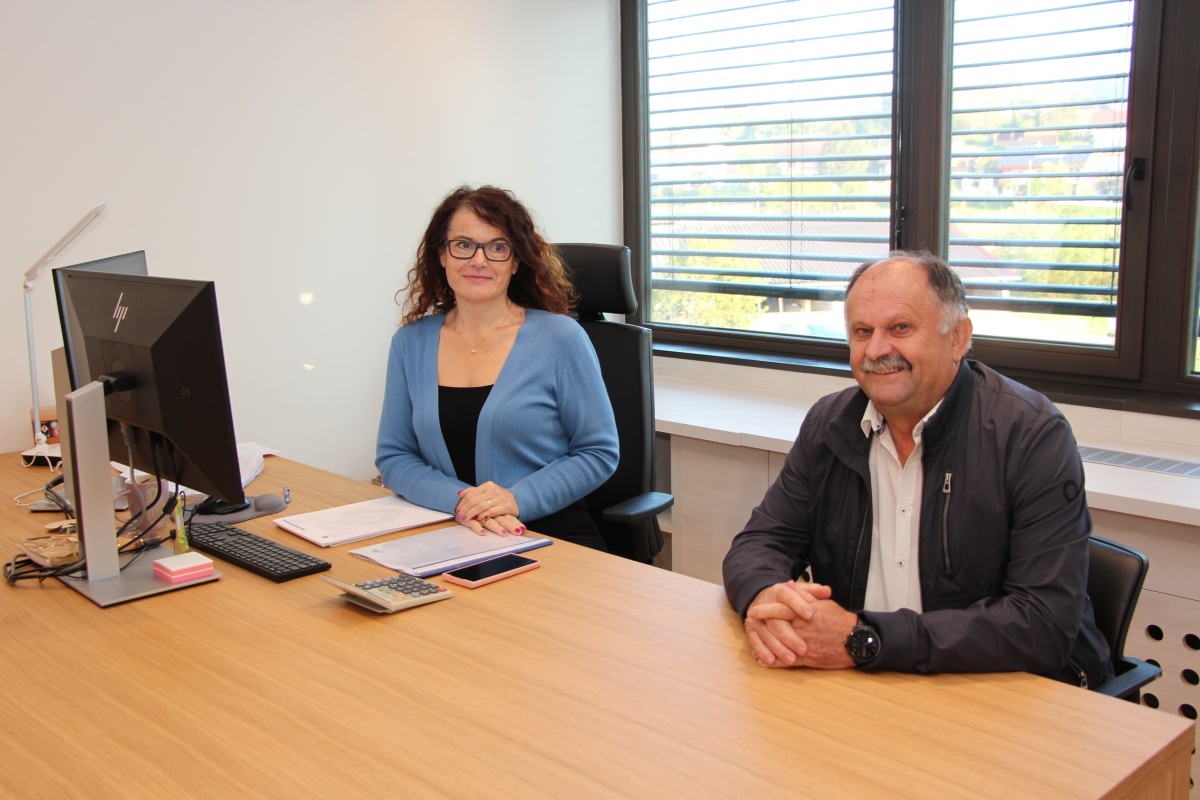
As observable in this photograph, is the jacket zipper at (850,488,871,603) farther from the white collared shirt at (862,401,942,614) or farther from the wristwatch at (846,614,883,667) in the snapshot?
the wristwatch at (846,614,883,667)

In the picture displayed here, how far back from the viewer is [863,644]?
4.69ft

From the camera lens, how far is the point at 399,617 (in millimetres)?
1679

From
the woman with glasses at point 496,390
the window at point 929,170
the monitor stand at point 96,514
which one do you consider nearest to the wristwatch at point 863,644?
the woman with glasses at point 496,390

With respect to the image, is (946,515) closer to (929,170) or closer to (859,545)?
(859,545)

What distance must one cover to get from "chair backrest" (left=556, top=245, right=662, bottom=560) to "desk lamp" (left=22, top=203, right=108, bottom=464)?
116 centimetres

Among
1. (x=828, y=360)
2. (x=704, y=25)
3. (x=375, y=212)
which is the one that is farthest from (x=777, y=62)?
(x=375, y=212)

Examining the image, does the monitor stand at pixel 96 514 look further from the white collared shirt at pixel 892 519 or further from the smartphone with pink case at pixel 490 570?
the white collared shirt at pixel 892 519

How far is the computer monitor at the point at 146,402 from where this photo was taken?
1.70 meters

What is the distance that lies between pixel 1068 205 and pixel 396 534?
2187mm

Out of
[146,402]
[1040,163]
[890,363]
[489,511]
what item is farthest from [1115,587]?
[1040,163]

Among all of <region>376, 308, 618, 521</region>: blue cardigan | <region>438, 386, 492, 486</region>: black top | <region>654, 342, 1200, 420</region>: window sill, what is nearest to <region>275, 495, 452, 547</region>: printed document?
<region>376, 308, 618, 521</region>: blue cardigan

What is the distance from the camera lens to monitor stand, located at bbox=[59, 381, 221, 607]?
175cm

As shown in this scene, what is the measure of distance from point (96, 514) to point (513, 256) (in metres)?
1.08

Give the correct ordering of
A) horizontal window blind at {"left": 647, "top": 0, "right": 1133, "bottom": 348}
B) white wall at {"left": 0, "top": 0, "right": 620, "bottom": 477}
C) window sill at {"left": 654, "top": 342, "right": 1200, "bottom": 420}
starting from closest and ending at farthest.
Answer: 1. white wall at {"left": 0, "top": 0, "right": 620, "bottom": 477}
2. window sill at {"left": 654, "top": 342, "right": 1200, "bottom": 420}
3. horizontal window blind at {"left": 647, "top": 0, "right": 1133, "bottom": 348}
